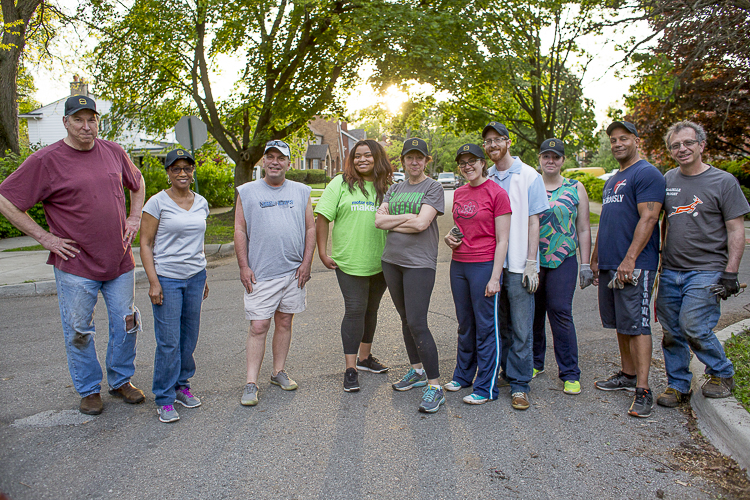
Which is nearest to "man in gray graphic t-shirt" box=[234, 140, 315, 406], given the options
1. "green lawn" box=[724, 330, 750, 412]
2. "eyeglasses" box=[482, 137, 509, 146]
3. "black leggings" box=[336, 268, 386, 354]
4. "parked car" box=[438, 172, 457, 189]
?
"black leggings" box=[336, 268, 386, 354]

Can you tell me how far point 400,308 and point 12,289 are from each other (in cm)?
688

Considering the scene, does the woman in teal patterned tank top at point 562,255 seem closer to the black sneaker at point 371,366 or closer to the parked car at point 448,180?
the black sneaker at point 371,366

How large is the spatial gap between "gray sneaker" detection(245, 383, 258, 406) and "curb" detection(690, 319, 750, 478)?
3.02 meters

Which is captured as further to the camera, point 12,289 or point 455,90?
point 455,90

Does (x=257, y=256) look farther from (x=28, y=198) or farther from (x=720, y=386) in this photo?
(x=720, y=386)

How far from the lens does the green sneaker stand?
4.14m

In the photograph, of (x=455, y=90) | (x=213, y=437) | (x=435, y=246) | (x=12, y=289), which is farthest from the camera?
(x=455, y=90)

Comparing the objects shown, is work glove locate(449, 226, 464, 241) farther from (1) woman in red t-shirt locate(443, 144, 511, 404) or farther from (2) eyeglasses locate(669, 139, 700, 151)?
(2) eyeglasses locate(669, 139, 700, 151)

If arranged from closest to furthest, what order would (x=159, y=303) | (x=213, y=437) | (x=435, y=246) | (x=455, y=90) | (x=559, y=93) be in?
1. (x=213, y=437)
2. (x=159, y=303)
3. (x=435, y=246)
4. (x=455, y=90)
5. (x=559, y=93)

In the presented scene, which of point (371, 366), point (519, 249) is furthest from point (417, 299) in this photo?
point (371, 366)

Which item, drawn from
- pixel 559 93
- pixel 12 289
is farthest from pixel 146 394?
pixel 559 93

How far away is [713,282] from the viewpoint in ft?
12.0

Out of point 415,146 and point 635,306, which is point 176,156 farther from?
point 635,306

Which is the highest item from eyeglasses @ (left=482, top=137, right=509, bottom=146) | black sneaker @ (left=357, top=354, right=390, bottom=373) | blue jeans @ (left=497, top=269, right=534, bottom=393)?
eyeglasses @ (left=482, top=137, right=509, bottom=146)
